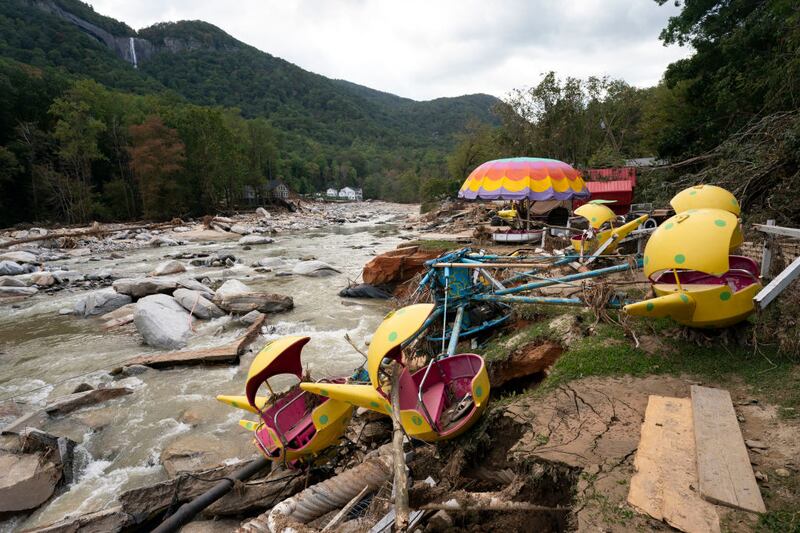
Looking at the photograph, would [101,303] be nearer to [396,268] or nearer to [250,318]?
[250,318]

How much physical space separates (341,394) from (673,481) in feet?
8.03

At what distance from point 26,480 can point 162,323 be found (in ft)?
17.5

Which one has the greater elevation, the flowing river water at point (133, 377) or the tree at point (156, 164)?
the tree at point (156, 164)

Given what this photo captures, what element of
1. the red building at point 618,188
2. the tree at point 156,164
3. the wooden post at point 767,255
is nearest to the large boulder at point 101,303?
the wooden post at point 767,255

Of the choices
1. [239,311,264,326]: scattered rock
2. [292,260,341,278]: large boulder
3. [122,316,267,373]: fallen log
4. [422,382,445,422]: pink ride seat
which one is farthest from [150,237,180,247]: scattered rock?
[422,382,445,422]: pink ride seat

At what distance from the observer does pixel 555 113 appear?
2862cm

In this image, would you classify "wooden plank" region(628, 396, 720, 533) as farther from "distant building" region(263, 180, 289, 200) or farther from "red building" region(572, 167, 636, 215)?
"distant building" region(263, 180, 289, 200)

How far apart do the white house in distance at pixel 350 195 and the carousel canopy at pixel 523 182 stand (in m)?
93.4

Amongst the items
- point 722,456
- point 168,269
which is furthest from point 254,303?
point 722,456

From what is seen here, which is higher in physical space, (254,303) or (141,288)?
(141,288)

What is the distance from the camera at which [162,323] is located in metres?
9.39

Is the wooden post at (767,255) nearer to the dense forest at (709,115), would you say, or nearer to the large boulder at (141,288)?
the dense forest at (709,115)

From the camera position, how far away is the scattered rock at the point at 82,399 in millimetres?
6096

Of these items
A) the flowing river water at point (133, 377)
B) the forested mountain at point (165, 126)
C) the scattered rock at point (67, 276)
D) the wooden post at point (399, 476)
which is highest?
the forested mountain at point (165, 126)
